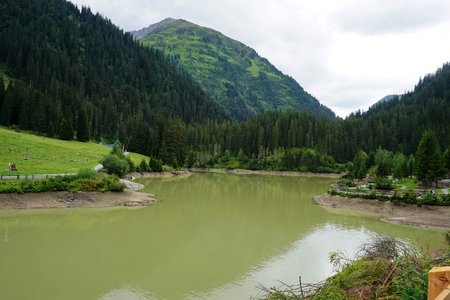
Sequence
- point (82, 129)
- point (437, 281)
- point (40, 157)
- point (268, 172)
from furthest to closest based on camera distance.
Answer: point (268, 172) → point (82, 129) → point (40, 157) → point (437, 281)

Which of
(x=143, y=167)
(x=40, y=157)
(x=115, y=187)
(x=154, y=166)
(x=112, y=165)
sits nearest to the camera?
(x=115, y=187)

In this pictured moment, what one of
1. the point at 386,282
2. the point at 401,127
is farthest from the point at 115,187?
the point at 401,127

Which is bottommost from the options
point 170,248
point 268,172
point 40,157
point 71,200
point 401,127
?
point 170,248

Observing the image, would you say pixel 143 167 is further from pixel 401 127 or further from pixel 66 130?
pixel 401 127

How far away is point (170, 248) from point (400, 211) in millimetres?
38499

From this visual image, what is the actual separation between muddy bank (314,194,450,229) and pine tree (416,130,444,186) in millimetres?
22655

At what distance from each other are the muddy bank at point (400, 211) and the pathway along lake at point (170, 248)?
10.5 feet

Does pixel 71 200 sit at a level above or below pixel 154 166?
below

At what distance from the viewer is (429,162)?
2879 inches

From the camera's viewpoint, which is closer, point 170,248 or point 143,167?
point 170,248

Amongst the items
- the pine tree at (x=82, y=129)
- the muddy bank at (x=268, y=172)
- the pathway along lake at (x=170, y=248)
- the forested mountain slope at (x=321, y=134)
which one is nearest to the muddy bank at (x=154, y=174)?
the muddy bank at (x=268, y=172)

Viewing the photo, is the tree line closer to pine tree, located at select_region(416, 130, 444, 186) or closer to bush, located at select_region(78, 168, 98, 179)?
pine tree, located at select_region(416, 130, 444, 186)

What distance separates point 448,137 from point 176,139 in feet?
342

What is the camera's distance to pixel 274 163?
5787 inches
